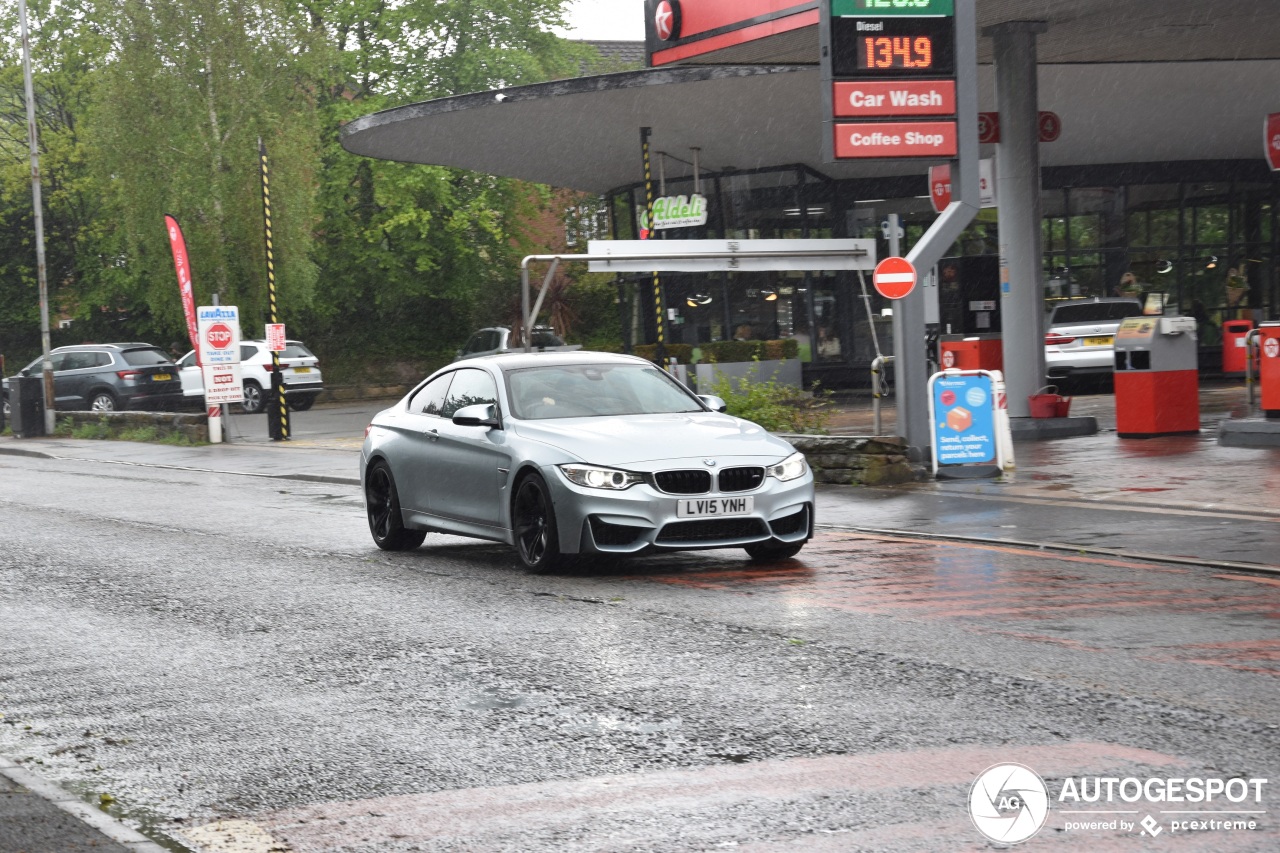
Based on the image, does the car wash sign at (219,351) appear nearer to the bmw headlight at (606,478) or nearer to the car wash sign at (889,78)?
the car wash sign at (889,78)

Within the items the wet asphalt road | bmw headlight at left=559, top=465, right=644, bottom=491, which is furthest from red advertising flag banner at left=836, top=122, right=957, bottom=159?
bmw headlight at left=559, top=465, right=644, bottom=491

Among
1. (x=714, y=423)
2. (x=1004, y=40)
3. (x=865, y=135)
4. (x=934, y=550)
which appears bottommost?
(x=934, y=550)

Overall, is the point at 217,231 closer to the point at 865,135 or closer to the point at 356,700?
the point at 865,135

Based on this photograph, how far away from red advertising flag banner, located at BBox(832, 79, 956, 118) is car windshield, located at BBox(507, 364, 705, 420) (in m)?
5.14

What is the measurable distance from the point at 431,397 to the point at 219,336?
1733 centimetres

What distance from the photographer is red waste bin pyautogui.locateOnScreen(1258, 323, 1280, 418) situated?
17.8 metres

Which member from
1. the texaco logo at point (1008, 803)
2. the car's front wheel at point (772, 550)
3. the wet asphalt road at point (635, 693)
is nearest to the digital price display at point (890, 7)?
the wet asphalt road at point (635, 693)

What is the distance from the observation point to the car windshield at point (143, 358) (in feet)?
128

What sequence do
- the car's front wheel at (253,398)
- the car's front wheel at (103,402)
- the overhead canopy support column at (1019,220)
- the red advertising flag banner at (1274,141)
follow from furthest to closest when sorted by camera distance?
the car's front wheel at (253,398) → the car's front wheel at (103,402) → the overhead canopy support column at (1019,220) → the red advertising flag banner at (1274,141)

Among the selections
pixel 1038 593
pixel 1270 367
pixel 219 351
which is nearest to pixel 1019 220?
pixel 1270 367

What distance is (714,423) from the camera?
11.6 metres

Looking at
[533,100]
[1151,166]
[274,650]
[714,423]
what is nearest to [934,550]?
[714,423]

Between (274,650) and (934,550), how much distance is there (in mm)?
5098

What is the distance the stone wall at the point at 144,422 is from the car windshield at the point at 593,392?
19524 millimetres
